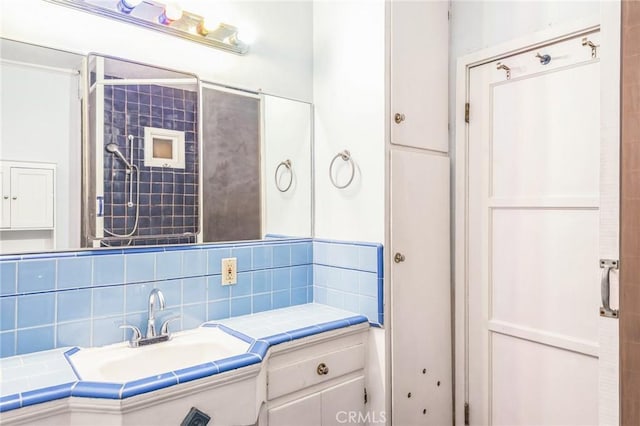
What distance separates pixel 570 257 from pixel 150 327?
66.3 inches

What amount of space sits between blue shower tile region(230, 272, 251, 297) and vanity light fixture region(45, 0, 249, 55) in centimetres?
101

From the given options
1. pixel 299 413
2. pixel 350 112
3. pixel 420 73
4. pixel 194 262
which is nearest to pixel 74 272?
pixel 194 262

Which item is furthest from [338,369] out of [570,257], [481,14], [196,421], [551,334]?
[481,14]

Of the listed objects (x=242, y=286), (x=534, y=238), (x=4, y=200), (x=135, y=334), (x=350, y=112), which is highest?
(x=350, y=112)

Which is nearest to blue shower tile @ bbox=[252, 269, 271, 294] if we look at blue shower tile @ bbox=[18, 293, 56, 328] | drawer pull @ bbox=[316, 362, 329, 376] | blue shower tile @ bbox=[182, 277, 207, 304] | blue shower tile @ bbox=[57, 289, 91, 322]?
blue shower tile @ bbox=[182, 277, 207, 304]

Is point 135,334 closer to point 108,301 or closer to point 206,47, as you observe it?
point 108,301

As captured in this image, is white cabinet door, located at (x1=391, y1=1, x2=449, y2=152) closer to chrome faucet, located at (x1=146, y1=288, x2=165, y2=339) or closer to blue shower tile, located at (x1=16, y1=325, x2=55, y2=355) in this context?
chrome faucet, located at (x1=146, y1=288, x2=165, y2=339)

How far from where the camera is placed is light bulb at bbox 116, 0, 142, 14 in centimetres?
157

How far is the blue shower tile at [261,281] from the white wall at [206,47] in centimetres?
87

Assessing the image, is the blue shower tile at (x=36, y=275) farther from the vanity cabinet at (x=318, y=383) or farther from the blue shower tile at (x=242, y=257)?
the vanity cabinet at (x=318, y=383)

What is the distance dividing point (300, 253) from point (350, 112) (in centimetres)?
73

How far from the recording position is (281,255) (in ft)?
6.67

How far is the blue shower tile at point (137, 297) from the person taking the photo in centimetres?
158

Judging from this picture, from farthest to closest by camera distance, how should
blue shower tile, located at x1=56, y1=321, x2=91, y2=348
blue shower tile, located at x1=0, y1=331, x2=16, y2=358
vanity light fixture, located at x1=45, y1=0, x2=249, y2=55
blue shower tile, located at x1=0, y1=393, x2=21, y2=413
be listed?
1. vanity light fixture, located at x1=45, y1=0, x2=249, y2=55
2. blue shower tile, located at x1=56, y1=321, x2=91, y2=348
3. blue shower tile, located at x1=0, y1=331, x2=16, y2=358
4. blue shower tile, located at x1=0, y1=393, x2=21, y2=413
